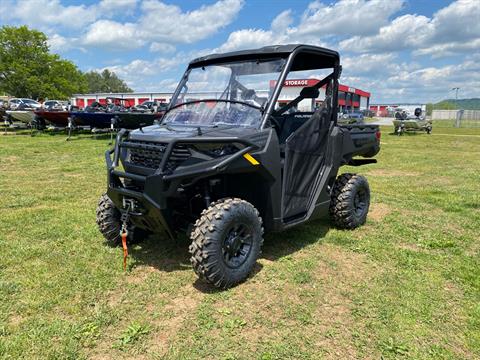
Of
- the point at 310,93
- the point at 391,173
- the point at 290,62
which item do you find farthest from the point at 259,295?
the point at 391,173

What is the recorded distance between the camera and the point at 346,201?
511 cm

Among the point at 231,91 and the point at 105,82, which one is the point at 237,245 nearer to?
the point at 231,91

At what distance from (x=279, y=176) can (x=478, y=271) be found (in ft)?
7.40

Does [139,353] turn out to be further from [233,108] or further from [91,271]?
[233,108]

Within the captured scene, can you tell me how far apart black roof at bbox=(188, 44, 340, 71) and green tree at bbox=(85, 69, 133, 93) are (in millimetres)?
140350

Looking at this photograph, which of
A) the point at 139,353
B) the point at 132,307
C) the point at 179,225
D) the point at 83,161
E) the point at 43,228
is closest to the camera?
the point at 139,353

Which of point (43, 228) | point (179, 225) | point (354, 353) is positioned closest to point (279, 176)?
point (179, 225)

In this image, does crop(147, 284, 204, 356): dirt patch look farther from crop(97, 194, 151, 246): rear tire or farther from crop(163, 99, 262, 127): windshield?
crop(163, 99, 262, 127): windshield

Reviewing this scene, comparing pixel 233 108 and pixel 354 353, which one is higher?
pixel 233 108

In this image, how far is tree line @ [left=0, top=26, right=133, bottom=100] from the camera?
4312cm

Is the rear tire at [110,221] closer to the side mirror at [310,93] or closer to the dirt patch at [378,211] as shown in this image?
the side mirror at [310,93]

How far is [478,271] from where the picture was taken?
4.11 m

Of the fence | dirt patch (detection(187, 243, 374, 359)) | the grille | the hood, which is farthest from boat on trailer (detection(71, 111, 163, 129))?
the fence

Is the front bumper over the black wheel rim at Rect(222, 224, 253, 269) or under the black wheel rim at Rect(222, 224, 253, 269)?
over
